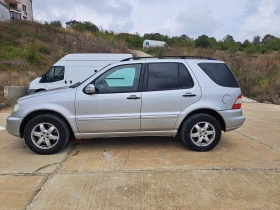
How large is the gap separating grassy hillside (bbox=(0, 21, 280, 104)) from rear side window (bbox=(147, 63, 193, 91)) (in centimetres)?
885

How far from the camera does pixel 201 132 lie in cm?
434

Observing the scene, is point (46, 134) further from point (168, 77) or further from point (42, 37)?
point (42, 37)

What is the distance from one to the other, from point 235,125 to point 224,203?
203 centimetres

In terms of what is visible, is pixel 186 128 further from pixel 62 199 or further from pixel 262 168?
pixel 62 199

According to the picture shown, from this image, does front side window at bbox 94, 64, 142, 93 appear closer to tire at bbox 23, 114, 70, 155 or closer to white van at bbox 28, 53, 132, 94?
tire at bbox 23, 114, 70, 155

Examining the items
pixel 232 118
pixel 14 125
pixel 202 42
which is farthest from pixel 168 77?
pixel 202 42

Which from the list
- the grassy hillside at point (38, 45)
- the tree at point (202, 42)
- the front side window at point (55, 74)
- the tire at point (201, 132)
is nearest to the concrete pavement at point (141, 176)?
the tire at point (201, 132)

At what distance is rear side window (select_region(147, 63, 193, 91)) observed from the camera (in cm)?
427

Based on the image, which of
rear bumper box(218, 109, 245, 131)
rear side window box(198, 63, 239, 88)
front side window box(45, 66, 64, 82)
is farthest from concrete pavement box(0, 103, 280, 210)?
front side window box(45, 66, 64, 82)

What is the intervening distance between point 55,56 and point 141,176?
67.0 feet

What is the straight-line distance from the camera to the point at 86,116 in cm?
414

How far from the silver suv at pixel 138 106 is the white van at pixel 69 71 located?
265 inches

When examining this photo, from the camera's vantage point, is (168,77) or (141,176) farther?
(168,77)

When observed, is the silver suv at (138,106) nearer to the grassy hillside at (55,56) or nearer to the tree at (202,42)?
the grassy hillside at (55,56)
